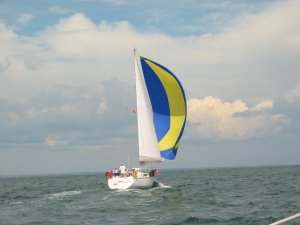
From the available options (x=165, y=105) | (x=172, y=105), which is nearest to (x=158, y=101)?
(x=165, y=105)

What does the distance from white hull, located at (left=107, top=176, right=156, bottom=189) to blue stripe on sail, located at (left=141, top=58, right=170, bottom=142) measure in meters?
3.54

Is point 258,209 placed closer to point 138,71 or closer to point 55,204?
point 55,204

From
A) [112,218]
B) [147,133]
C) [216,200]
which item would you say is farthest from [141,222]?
[147,133]

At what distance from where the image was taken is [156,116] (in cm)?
3825

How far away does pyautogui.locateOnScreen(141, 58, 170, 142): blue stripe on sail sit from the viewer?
1489 inches

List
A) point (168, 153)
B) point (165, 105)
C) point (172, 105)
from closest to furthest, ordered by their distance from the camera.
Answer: point (172, 105)
point (165, 105)
point (168, 153)

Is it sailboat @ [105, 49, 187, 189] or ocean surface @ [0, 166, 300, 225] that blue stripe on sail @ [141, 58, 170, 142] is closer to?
sailboat @ [105, 49, 187, 189]

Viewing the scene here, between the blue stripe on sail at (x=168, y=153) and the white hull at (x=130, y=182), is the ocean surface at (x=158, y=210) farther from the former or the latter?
the blue stripe on sail at (x=168, y=153)

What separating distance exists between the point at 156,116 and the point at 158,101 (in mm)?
1197

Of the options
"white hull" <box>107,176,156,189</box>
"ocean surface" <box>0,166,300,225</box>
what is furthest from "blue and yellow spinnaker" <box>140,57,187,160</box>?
"ocean surface" <box>0,166,300,225</box>

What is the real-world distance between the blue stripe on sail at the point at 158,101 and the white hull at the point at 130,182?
3537mm

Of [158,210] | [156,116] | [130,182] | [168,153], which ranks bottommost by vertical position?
[158,210]

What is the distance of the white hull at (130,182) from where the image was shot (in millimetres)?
36438

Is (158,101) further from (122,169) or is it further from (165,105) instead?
(122,169)
